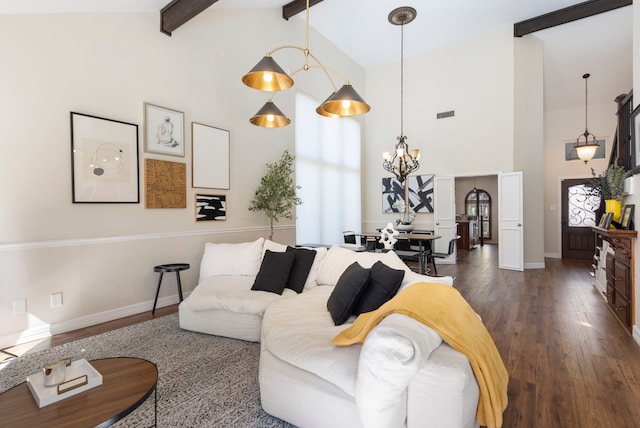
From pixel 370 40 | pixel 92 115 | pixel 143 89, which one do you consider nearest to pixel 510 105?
pixel 370 40

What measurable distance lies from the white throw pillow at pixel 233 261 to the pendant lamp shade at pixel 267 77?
186cm

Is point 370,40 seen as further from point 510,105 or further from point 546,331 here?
point 546,331

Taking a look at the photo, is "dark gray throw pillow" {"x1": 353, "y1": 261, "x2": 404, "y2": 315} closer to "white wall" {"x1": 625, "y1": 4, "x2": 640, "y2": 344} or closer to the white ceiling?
"white wall" {"x1": 625, "y1": 4, "x2": 640, "y2": 344}

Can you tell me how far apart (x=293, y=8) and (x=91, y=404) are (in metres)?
6.32

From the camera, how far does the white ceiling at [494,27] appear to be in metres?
6.07

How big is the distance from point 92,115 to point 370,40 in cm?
610

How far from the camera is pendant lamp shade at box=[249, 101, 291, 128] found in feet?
10.6

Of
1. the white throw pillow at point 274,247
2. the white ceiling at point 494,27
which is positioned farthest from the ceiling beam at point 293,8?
the white throw pillow at point 274,247

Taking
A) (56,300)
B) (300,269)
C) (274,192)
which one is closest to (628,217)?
(300,269)

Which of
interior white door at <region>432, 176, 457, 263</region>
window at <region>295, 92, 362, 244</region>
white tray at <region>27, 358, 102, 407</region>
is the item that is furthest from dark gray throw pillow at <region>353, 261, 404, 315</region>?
interior white door at <region>432, 176, 457, 263</region>

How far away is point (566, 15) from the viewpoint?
6.16m

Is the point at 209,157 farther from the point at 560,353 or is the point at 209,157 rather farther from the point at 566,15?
the point at 566,15

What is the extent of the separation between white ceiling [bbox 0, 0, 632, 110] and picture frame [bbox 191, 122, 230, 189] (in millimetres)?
1975

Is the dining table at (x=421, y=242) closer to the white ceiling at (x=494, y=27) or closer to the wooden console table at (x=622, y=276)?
the wooden console table at (x=622, y=276)
